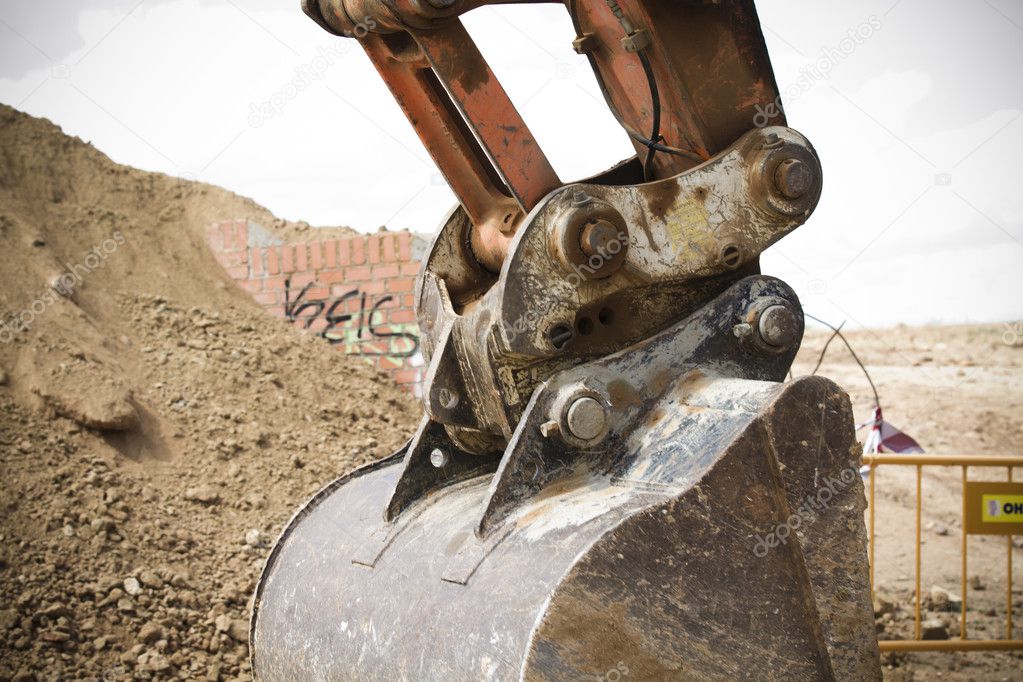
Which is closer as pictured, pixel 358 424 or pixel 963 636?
pixel 963 636

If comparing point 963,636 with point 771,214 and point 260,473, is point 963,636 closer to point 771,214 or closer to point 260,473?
point 771,214

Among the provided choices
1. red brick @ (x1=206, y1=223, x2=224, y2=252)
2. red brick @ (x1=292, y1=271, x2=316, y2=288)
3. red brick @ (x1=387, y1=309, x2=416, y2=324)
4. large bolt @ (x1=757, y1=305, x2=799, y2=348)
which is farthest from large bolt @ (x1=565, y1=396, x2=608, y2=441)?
red brick @ (x1=206, y1=223, x2=224, y2=252)

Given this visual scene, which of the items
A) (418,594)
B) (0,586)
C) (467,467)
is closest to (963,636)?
(467,467)

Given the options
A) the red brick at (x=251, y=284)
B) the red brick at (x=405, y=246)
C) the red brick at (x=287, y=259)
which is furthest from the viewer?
the red brick at (x=251, y=284)

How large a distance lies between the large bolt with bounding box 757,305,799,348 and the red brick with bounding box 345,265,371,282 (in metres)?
5.98

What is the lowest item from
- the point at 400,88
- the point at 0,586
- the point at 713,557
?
the point at 0,586

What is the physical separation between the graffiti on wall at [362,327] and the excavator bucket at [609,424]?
509cm

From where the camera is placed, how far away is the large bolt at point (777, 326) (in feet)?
7.97

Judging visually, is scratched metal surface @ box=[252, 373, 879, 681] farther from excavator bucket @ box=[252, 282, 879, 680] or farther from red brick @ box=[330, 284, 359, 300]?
red brick @ box=[330, 284, 359, 300]

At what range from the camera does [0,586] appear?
14.8 feet

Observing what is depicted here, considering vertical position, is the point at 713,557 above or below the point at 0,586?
above

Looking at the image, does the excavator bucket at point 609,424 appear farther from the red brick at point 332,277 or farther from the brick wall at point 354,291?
the red brick at point 332,277

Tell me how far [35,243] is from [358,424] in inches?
126

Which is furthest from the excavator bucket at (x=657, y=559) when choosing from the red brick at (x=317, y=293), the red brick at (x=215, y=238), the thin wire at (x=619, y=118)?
the red brick at (x=215, y=238)
